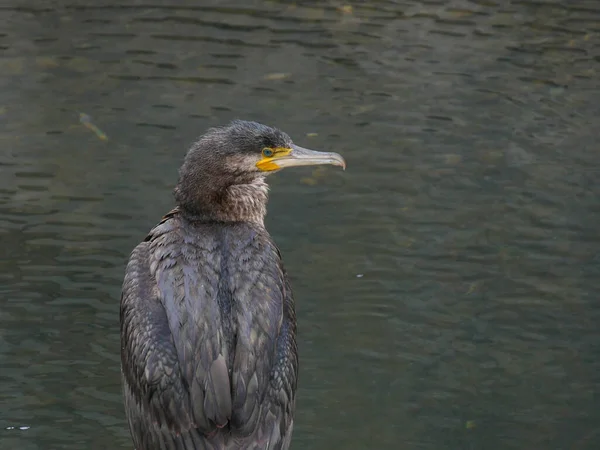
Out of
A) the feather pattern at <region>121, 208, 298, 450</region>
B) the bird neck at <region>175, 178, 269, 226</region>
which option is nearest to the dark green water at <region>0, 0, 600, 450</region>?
the feather pattern at <region>121, 208, 298, 450</region>

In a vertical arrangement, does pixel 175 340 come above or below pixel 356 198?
above

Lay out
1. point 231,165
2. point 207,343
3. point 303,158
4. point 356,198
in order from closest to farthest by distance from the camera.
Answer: point 207,343 → point 231,165 → point 303,158 → point 356,198

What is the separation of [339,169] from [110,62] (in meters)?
2.29

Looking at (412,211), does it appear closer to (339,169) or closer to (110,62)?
(339,169)

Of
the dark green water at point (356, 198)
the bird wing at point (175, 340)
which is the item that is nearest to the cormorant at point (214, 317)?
the bird wing at point (175, 340)

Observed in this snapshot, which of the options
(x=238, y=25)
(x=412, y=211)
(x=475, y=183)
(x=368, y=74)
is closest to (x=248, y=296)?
(x=412, y=211)

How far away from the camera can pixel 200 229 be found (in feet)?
15.3

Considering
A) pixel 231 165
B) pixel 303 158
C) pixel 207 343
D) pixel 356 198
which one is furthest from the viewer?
pixel 356 198

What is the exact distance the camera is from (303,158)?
5.02m

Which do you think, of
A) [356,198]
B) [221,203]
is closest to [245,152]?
[221,203]

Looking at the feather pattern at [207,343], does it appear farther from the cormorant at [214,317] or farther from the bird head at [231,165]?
the bird head at [231,165]

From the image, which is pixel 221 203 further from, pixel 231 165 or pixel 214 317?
pixel 214 317

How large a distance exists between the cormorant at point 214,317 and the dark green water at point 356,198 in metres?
1.21

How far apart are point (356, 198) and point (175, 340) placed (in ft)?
11.5
